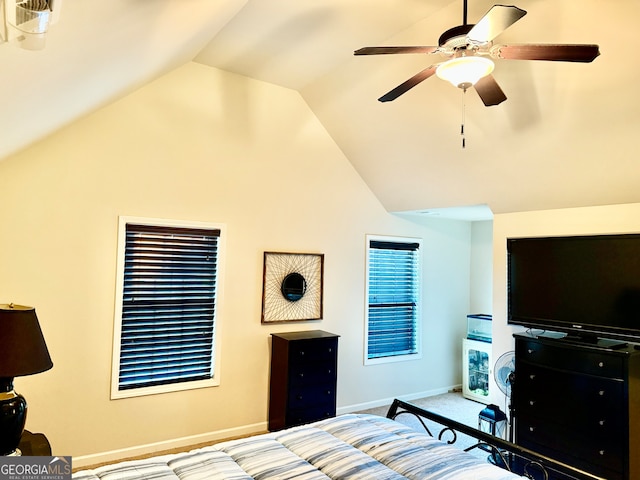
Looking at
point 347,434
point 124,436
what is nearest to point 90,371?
point 124,436

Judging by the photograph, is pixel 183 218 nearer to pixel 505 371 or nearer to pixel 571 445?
pixel 505 371

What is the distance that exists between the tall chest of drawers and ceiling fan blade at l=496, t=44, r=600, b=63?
2.16 meters

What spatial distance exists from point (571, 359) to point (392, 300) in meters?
2.34

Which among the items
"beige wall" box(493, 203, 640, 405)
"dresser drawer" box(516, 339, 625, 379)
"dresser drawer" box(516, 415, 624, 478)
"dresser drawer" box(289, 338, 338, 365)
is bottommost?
"dresser drawer" box(516, 415, 624, 478)

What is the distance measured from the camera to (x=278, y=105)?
14.6 ft

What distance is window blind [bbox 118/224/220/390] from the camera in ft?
12.1

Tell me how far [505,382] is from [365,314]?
172 centimetres

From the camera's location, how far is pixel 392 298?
542 cm

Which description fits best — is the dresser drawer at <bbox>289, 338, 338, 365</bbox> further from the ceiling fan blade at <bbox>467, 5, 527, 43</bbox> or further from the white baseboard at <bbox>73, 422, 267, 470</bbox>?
the ceiling fan blade at <bbox>467, 5, 527, 43</bbox>

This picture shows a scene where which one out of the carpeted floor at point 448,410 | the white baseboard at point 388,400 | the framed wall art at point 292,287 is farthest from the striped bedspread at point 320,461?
the white baseboard at point 388,400

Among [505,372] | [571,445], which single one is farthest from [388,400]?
[571,445]

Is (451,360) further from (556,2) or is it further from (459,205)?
(556,2)

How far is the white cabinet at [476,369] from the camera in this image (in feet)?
17.5

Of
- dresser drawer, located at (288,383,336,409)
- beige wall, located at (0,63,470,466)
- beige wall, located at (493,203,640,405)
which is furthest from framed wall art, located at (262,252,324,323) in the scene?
beige wall, located at (493,203,640,405)
